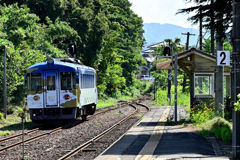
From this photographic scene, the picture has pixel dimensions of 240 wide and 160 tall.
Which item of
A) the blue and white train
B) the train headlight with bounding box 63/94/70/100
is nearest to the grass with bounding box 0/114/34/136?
the blue and white train

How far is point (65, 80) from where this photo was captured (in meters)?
18.5

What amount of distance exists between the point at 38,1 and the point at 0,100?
15723 mm

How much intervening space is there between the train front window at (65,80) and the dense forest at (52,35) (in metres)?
3.26

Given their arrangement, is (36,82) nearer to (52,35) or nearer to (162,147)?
(162,147)

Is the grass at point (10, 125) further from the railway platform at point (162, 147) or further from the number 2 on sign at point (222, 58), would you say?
the number 2 on sign at point (222, 58)

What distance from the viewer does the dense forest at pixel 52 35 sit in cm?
2239

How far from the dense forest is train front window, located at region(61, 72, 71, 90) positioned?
3.26 meters

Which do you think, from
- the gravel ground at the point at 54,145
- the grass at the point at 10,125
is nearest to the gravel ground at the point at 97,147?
the gravel ground at the point at 54,145

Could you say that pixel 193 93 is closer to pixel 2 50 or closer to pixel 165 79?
pixel 2 50

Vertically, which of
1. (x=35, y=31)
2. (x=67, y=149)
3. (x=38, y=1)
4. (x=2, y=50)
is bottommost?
(x=67, y=149)

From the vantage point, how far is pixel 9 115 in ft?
72.6

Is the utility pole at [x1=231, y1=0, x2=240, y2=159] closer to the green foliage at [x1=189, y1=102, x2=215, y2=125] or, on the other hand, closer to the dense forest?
the green foliage at [x1=189, y1=102, x2=215, y2=125]

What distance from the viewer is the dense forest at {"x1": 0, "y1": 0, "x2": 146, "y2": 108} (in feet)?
73.5

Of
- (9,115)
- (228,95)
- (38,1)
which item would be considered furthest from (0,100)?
(38,1)
